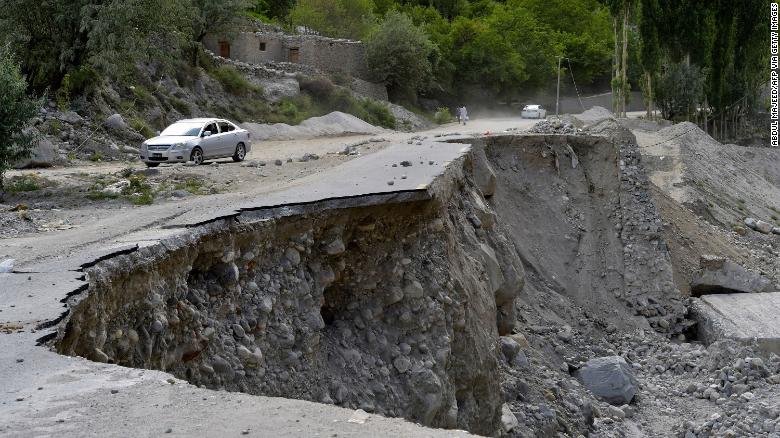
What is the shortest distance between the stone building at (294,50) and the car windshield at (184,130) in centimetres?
2324

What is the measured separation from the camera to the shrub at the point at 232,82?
137ft

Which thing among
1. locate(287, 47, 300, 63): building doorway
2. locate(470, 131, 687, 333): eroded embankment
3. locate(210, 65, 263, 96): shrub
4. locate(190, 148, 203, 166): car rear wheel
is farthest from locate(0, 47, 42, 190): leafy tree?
locate(287, 47, 300, 63): building doorway

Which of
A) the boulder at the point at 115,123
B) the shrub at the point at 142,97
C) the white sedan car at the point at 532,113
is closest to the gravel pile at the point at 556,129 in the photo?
the boulder at the point at 115,123

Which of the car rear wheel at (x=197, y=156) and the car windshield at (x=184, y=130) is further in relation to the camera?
the car windshield at (x=184, y=130)

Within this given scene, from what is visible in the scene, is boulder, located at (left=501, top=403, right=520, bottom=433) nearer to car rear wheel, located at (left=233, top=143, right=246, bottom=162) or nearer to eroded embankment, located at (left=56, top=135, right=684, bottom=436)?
eroded embankment, located at (left=56, top=135, right=684, bottom=436)

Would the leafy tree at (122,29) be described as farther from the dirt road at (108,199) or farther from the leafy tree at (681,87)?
the leafy tree at (681,87)

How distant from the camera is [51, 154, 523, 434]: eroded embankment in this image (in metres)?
8.08

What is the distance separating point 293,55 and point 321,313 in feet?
136

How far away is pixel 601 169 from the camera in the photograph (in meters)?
24.5

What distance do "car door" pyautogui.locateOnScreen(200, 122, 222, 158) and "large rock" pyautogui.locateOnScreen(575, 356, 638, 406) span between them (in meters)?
10.9

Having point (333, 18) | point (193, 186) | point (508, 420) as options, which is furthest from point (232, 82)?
point (508, 420)

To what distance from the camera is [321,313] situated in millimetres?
11406

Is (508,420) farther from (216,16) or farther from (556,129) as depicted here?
(216,16)

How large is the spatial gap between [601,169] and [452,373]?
13.2 meters
